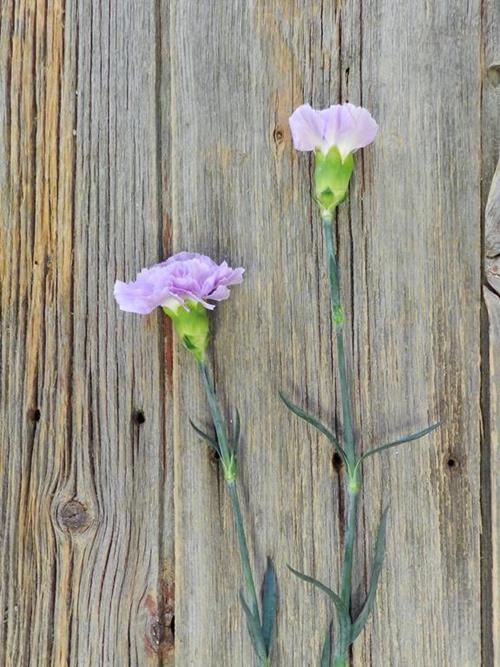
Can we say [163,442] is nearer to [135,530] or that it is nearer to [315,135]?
[135,530]

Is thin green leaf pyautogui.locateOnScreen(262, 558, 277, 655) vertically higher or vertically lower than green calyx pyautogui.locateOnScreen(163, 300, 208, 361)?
lower

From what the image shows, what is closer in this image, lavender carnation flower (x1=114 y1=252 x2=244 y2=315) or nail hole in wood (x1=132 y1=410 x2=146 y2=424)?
lavender carnation flower (x1=114 y1=252 x2=244 y2=315)

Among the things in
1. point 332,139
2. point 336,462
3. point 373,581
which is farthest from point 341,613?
point 332,139

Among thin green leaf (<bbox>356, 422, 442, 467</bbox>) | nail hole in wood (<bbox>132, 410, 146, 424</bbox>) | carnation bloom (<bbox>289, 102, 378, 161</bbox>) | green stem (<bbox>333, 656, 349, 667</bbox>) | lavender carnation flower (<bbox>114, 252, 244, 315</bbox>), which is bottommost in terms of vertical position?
green stem (<bbox>333, 656, 349, 667</bbox>)

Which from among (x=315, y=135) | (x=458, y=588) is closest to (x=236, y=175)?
(x=315, y=135)

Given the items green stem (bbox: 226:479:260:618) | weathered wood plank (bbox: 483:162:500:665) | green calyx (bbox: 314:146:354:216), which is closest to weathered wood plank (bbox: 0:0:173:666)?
green stem (bbox: 226:479:260:618)

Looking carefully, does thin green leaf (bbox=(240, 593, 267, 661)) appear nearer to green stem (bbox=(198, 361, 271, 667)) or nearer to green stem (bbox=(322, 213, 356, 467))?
green stem (bbox=(198, 361, 271, 667))

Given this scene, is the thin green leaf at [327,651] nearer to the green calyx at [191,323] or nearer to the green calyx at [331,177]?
the green calyx at [191,323]
